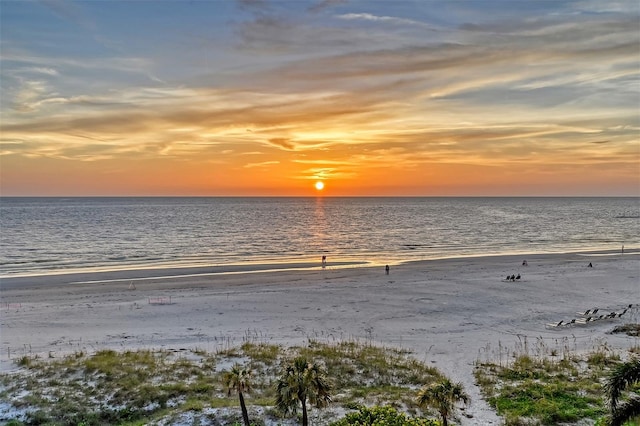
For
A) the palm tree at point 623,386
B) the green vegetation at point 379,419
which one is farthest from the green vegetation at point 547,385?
the green vegetation at point 379,419

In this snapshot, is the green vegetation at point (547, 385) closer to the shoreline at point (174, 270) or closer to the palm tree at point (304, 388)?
the palm tree at point (304, 388)

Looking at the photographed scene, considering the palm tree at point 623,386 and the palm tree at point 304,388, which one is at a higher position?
the palm tree at point 623,386

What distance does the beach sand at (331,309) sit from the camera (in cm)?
2652

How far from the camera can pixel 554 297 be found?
38250mm

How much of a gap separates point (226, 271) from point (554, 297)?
34034 mm

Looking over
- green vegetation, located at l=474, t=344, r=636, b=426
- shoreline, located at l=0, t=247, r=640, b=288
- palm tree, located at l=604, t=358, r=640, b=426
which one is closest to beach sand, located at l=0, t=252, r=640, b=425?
Result: shoreline, located at l=0, t=247, r=640, b=288

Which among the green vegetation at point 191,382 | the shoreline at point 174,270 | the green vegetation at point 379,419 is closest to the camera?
the green vegetation at point 379,419

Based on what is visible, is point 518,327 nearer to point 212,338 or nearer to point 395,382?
point 395,382

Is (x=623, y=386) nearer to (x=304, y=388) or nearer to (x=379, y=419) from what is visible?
(x=379, y=419)

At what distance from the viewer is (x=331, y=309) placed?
1356 inches

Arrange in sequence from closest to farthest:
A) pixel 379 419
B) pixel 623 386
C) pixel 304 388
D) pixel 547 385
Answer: pixel 623 386
pixel 379 419
pixel 304 388
pixel 547 385

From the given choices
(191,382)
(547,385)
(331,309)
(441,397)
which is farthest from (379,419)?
(331,309)

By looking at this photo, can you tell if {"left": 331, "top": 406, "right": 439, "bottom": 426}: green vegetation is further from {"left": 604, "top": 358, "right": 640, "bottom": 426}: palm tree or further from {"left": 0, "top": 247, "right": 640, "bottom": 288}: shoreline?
{"left": 0, "top": 247, "right": 640, "bottom": 288}: shoreline

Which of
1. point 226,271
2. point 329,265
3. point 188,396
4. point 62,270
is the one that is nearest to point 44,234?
point 62,270
